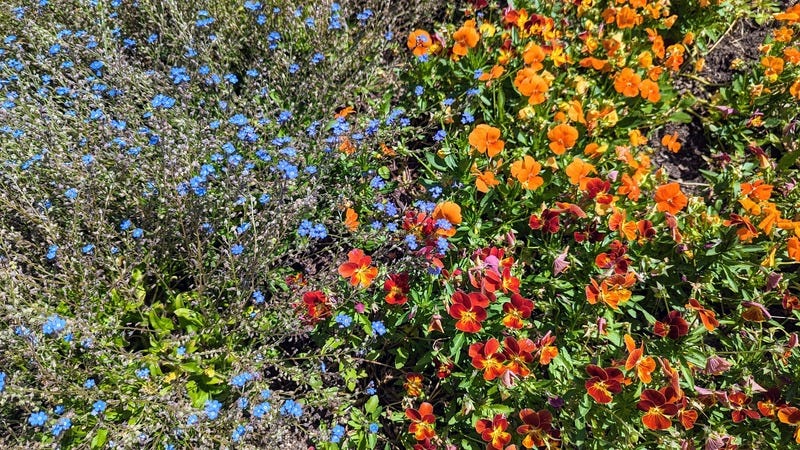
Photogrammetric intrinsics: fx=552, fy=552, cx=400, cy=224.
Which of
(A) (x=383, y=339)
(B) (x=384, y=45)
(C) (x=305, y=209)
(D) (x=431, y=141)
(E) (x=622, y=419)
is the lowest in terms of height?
(E) (x=622, y=419)

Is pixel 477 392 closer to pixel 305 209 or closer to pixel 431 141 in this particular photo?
pixel 305 209

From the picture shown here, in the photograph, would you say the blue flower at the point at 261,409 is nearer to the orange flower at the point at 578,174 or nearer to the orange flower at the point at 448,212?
the orange flower at the point at 448,212

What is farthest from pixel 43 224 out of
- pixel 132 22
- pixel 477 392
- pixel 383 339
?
pixel 477 392

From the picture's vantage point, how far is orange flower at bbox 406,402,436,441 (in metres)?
2.72

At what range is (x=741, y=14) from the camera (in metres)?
4.52

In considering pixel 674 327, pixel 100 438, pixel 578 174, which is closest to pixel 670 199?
pixel 578 174

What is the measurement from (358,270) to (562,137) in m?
1.44

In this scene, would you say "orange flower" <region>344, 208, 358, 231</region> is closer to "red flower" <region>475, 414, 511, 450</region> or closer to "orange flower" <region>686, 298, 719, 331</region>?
"red flower" <region>475, 414, 511, 450</region>

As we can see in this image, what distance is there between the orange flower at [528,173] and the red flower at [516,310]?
2.47ft

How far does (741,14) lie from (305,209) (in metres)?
4.00

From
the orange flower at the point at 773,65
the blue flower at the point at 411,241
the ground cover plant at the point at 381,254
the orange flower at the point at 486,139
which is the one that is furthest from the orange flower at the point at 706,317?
the orange flower at the point at 773,65

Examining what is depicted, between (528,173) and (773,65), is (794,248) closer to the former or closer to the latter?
(528,173)

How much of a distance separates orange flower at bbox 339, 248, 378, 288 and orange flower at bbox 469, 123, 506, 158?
3.10 ft

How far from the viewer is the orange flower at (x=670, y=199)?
9.79 ft
